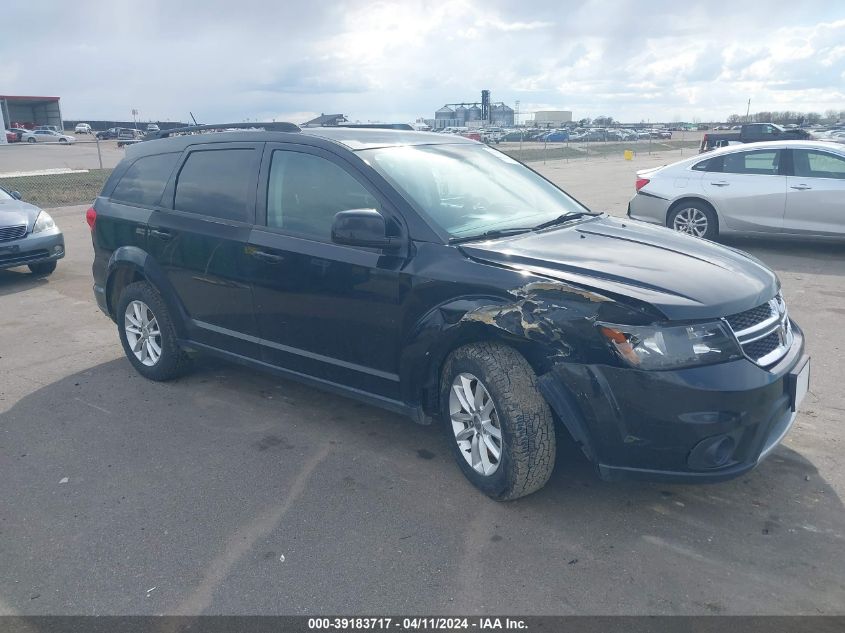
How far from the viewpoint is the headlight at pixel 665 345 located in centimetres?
316

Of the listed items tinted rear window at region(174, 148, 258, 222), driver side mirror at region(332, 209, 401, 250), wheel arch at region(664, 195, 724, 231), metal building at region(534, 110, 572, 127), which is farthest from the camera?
metal building at region(534, 110, 572, 127)

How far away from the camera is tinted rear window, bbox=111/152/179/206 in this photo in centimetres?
546

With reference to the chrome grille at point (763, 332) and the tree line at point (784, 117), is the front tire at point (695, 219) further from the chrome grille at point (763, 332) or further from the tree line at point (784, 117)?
the tree line at point (784, 117)

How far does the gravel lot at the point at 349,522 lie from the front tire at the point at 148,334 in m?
0.27

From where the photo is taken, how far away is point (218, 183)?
16.3ft

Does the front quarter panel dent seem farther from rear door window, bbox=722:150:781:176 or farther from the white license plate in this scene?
rear door window, bbox=722:150:781:176

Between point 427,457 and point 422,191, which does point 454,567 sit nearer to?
point 427,457

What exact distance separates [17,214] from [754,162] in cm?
970

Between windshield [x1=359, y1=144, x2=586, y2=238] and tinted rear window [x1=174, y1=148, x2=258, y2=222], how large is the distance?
0.94 metres

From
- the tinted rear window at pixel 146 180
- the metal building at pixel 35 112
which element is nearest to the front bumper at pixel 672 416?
the tinted rear window at pixel 146 180
